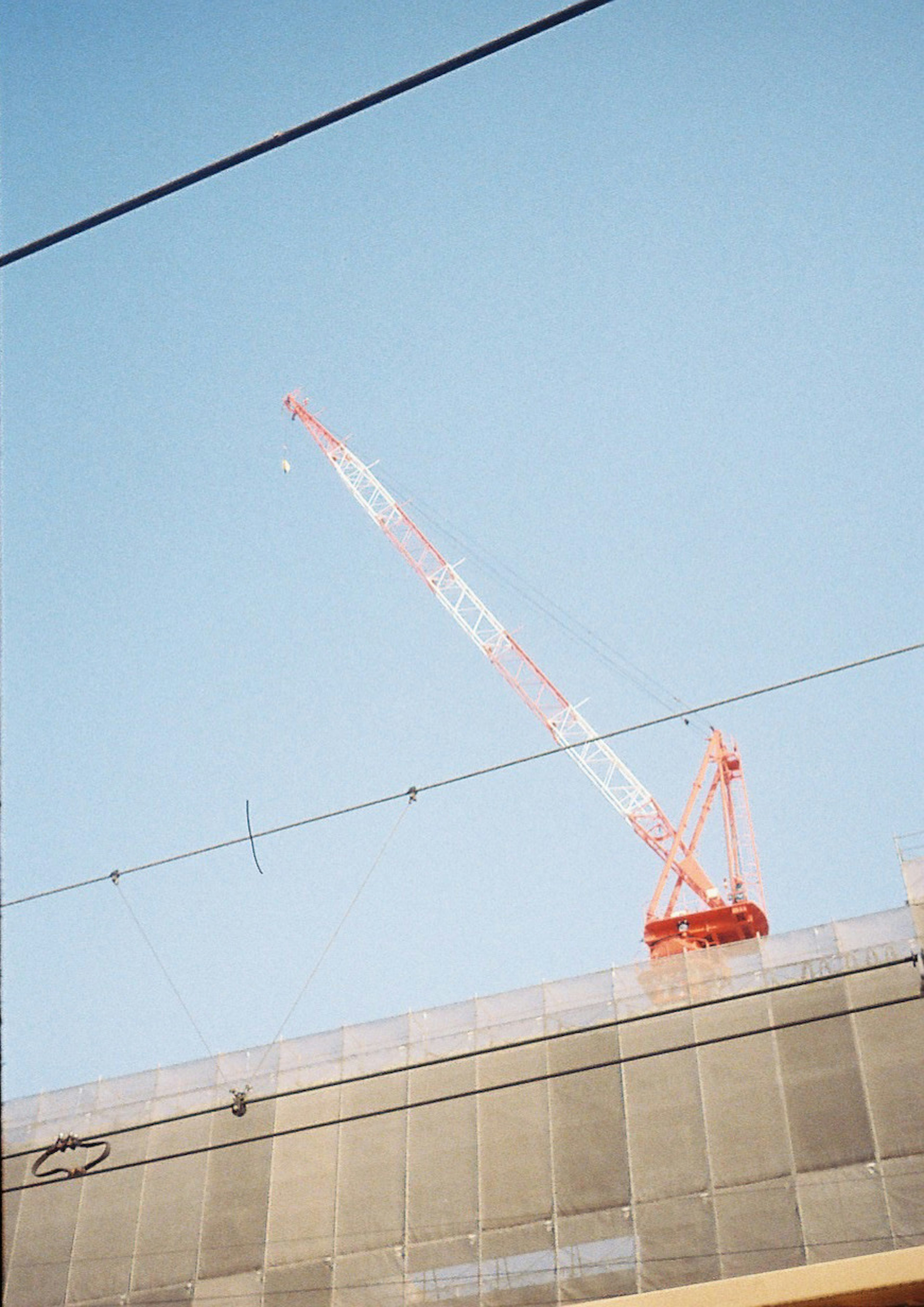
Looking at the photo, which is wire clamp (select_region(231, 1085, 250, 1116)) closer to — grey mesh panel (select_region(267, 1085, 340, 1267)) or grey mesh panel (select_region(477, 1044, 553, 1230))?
grey mesh panel (select_region(267, 1085, 340, 1267))

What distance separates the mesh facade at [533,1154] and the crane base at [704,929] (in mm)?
18127

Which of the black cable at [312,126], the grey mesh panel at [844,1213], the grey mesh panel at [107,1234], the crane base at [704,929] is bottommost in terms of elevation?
the black cable at [312,126]

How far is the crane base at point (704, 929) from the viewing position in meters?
45.8

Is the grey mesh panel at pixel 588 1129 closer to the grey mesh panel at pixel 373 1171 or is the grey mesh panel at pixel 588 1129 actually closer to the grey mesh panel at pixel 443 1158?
the grey mesh panel at pixel 443 1158

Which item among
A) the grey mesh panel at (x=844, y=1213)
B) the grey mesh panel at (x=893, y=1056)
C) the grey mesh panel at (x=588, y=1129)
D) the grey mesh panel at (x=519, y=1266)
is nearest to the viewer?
the grey mesh panel at (x=844, y=1213)

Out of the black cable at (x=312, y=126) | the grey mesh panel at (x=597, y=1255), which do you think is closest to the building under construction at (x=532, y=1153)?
the grey mesh panel at (x=597, y=1255)

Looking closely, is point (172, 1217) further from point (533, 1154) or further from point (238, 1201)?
point (533, 1154)

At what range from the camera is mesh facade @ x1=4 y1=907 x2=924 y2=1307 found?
918 inches

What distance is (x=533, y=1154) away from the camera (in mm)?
25594

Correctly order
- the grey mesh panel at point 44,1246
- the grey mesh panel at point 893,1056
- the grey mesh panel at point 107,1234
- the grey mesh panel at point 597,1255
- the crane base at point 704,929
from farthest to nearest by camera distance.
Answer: the crane base at point 704,929, the grey mesh panel at point 44,1246, the grey mesh panel at point 107,1234, the grey mesh panel at point 597,1255, the grey mesh panel at point 893,1056

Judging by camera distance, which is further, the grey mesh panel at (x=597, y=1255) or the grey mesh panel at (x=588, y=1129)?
the grey mesh panel at (x=588, y=1129)

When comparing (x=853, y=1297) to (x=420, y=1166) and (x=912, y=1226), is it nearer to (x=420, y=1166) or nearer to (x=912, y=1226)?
(x=912, y=1226)

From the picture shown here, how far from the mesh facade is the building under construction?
5cm

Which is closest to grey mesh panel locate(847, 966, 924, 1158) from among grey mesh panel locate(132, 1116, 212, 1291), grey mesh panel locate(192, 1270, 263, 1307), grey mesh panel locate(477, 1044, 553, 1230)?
grey mesh panel locate(477, 1044, 553, 1230)
